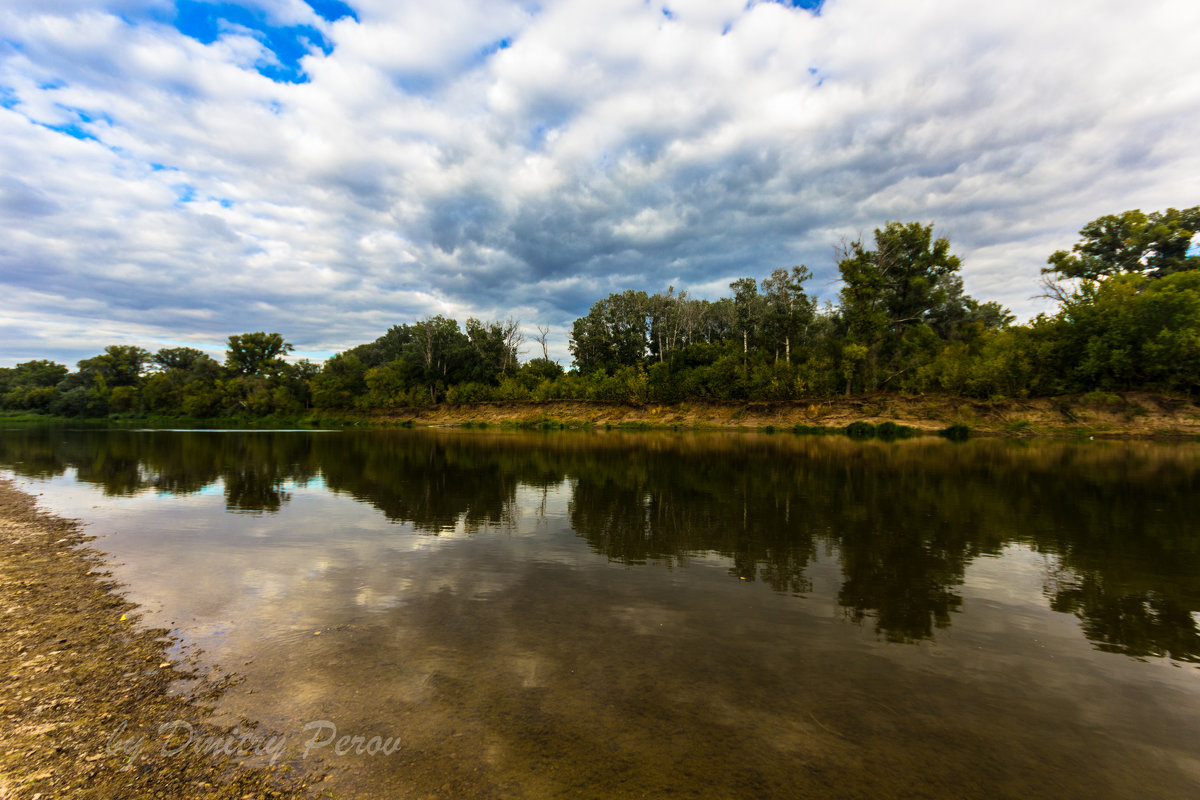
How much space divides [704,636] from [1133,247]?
70.5 m

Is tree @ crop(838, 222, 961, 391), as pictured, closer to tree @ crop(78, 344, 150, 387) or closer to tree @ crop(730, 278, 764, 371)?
tree @ crop(730, 278, 764, 371)

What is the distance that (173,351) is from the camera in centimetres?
10200

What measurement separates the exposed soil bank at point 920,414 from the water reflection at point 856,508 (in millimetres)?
12781

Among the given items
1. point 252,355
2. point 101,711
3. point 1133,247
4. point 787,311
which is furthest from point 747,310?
point 252,355

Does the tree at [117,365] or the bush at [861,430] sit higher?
the tree at [117,365]

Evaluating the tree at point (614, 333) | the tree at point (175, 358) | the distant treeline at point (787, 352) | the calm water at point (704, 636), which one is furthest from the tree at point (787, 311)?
the tree at point (175, 358)

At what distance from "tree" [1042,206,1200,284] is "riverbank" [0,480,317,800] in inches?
2820

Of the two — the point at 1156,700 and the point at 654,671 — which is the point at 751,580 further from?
the point at 1156,700

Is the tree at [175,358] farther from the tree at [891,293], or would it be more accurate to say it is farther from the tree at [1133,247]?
the tree at [1133,247]

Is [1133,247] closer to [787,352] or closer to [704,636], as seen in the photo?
[787,352]

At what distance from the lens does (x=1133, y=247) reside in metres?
Result: 48.0

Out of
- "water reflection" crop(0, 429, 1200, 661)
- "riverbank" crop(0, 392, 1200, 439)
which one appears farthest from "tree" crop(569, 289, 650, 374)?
"water reflection" crop(0, 429, 1200, 661)

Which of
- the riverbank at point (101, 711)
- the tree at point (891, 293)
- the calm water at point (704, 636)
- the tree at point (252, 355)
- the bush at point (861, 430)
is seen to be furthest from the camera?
the tree at point (252, 355)

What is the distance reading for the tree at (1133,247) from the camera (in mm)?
46250
